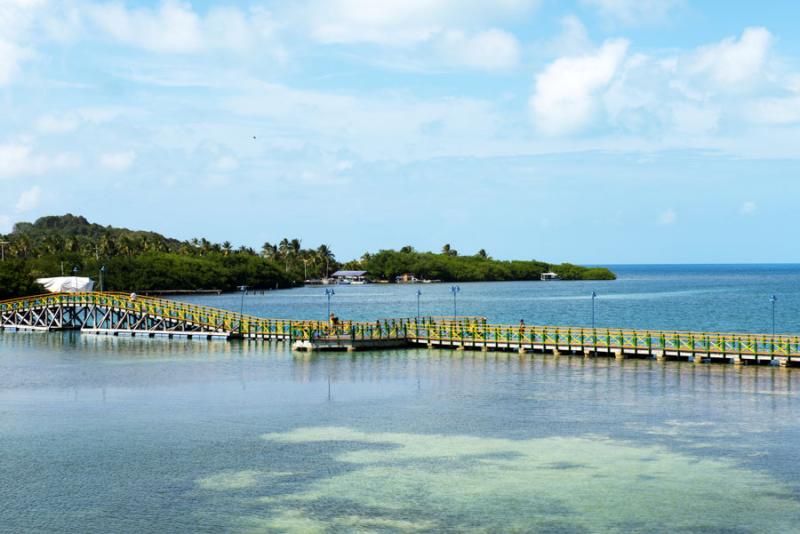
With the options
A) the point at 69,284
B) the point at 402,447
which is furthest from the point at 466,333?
the point at 69,284

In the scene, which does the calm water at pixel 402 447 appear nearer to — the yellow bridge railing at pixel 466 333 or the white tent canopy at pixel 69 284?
the yellow bridge railing at pixel 466 333

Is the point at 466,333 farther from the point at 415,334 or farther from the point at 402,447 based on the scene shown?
the point at 402,447

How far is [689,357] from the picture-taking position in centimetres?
6241

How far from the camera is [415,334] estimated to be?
251ft

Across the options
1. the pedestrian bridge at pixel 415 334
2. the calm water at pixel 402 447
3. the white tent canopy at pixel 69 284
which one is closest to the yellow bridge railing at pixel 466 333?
the pedestrian bridge at pixel 415 334

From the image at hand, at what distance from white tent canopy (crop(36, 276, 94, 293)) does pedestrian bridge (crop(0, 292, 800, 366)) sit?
2149 cm

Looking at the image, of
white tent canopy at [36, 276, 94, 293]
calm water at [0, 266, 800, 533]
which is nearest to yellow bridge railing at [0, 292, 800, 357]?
calm water at [0, 266, 800, 533]

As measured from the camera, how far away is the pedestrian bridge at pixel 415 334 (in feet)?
202

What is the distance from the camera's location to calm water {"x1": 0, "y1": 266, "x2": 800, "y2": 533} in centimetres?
2797

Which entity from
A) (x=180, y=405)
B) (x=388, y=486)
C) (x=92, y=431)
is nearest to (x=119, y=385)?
(x=180, y=405)

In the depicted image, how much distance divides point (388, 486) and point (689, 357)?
122 feet

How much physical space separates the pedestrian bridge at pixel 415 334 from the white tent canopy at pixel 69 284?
70.5 feet

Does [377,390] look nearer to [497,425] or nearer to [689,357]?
[497,425]

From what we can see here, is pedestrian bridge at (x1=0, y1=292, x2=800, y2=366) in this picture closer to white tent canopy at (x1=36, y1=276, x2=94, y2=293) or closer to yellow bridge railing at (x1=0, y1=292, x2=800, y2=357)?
yellow bridge railing at (x1=0, y1=292, x2=800, y2=357)
